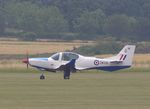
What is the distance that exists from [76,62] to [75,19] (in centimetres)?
7776

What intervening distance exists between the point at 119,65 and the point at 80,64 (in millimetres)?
2415

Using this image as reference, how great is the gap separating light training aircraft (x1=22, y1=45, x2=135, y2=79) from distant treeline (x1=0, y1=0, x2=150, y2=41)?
55.3 metres

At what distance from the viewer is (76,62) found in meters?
44.1

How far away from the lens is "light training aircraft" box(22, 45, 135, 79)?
4284cm

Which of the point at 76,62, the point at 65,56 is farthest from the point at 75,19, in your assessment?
the point at 65,56

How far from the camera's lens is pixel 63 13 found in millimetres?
126250
